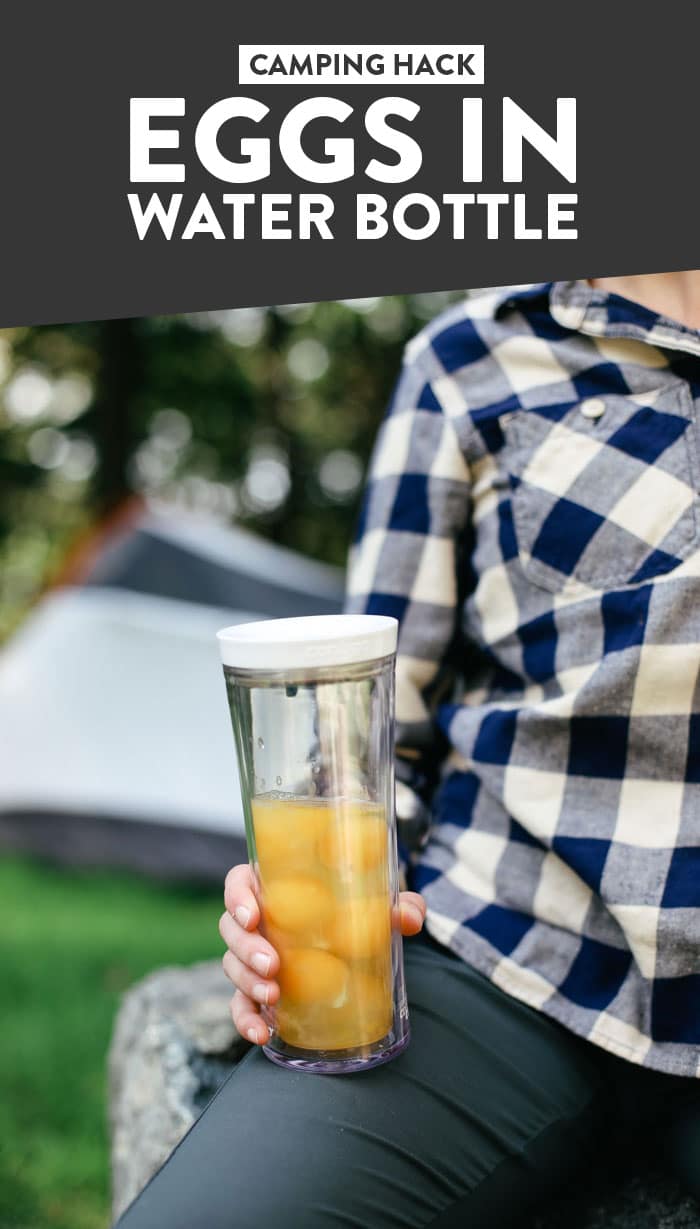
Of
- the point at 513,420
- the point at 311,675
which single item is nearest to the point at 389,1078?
the point at 311,675

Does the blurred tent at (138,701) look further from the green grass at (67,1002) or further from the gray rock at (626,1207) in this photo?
the gray rock at (626,1207)

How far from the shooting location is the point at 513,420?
1.23m

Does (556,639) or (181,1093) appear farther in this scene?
(181,1093)

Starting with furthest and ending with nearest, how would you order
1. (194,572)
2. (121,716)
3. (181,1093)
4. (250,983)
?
(194,572) → (121,716) → (181,1093) → (250,983)

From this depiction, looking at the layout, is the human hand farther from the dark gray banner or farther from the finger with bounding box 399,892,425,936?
the dark gray banner

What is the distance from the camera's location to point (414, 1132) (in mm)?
977

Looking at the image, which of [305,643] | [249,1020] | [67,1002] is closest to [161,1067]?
[249,1020]

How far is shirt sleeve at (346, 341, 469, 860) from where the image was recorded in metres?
1.28

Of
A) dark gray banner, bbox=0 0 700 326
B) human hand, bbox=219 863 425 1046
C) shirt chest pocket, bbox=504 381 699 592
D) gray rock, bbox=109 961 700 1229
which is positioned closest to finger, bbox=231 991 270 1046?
human hand, bbox=219 863 425 1046

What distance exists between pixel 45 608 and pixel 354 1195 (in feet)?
14.4

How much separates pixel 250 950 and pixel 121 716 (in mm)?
3773

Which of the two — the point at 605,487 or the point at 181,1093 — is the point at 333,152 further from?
the point at 181,1093

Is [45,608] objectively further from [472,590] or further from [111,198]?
[472,590]

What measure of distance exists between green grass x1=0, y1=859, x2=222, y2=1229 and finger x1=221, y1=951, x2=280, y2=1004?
4.62 feet
